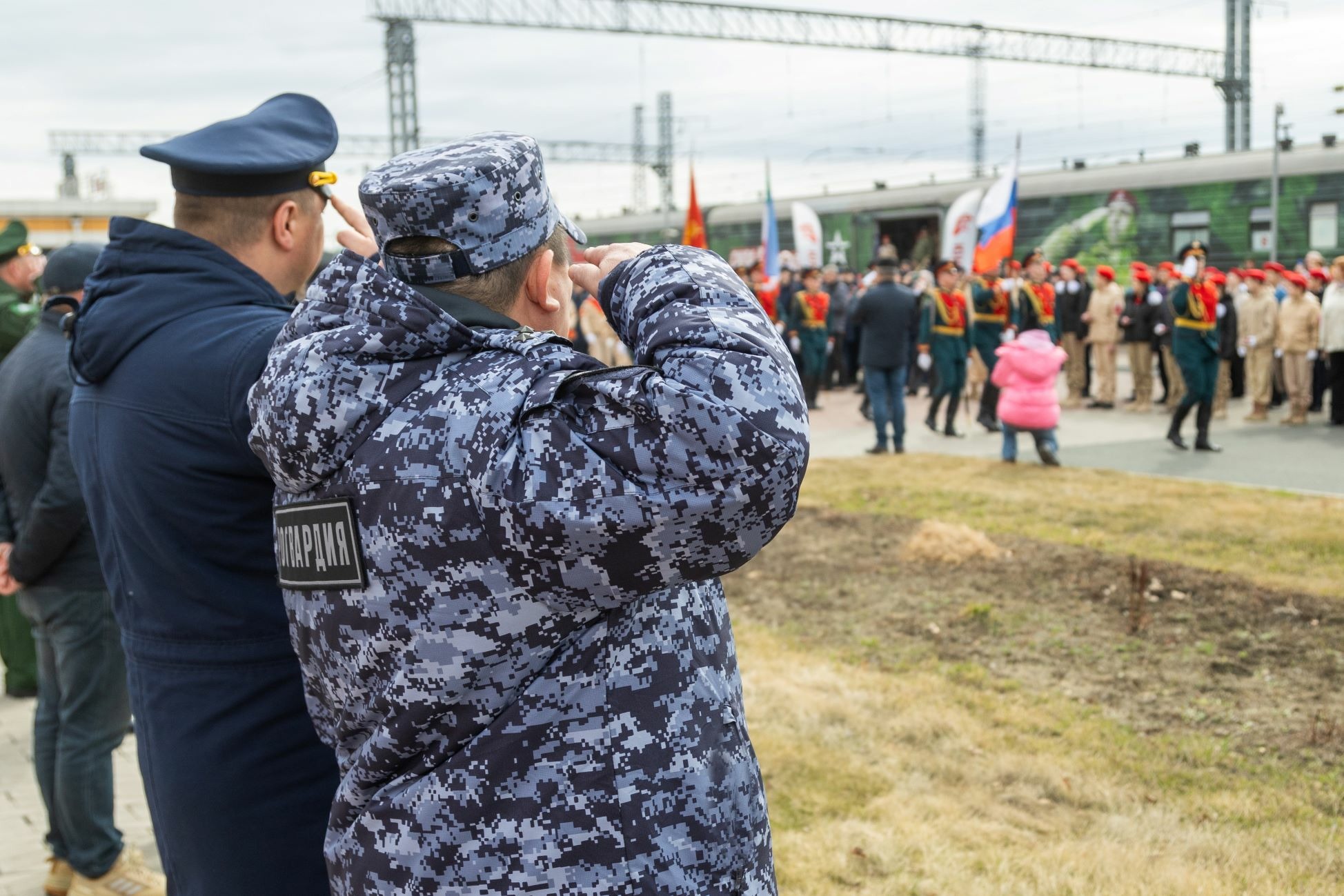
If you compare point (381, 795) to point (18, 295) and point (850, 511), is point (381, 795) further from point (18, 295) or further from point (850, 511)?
point (850, 511)

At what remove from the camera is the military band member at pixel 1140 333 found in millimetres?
16172

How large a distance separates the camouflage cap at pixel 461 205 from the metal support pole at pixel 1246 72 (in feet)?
95.3

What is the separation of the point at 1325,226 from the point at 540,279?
1976 cm

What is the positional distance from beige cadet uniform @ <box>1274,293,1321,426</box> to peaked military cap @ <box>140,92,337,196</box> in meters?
14.4

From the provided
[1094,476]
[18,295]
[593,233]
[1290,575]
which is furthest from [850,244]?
[18,295]

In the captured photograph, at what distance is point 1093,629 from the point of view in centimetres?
623

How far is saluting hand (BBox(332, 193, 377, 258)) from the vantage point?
189 centimetres

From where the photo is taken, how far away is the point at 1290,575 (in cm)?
714

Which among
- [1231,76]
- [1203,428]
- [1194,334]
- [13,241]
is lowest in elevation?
[1203,428]

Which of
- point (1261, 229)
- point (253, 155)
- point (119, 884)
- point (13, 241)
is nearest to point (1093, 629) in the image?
point (119, 884)

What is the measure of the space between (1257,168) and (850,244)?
29.2 ft

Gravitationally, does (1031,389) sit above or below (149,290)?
below

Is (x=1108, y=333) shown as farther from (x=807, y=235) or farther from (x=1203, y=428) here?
(x=807, y=235)

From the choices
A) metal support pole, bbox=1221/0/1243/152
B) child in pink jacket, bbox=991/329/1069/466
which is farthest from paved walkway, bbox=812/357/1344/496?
metal support pole, bbox=1221/0/1243/152
